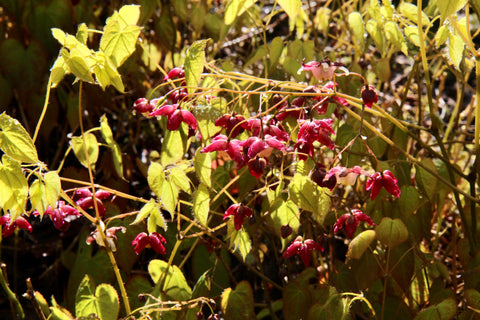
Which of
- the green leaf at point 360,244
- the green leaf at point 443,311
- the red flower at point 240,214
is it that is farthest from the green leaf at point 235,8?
the green leaf at point 443,311

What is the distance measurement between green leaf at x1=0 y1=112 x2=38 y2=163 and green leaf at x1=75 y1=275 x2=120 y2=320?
292 mm

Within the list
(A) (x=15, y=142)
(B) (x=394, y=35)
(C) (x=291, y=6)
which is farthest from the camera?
(B) (x=394, y=35)

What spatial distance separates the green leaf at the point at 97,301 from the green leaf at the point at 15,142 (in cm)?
29

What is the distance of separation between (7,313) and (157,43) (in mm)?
890

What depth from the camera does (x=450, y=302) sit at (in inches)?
42.7

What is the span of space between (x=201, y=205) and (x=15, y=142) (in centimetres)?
33

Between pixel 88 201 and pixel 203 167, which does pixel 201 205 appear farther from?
pixel 88 201

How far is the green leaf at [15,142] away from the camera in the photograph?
92cm

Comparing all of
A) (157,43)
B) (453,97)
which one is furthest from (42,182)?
(453,97)

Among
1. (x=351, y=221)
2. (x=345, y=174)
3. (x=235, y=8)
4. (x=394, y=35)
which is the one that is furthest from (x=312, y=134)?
(x=394, y=35)

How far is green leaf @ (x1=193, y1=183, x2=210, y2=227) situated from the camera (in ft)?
3.52

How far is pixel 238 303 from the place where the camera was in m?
1.20

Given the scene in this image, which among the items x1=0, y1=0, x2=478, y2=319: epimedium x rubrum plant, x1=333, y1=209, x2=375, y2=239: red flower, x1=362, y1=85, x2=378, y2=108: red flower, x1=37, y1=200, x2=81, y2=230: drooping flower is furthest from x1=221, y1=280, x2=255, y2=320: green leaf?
x1=362, y1=85, x2=378, y2=108: red flower

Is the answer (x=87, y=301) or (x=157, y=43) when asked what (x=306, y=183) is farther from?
(x=157, y=43)
